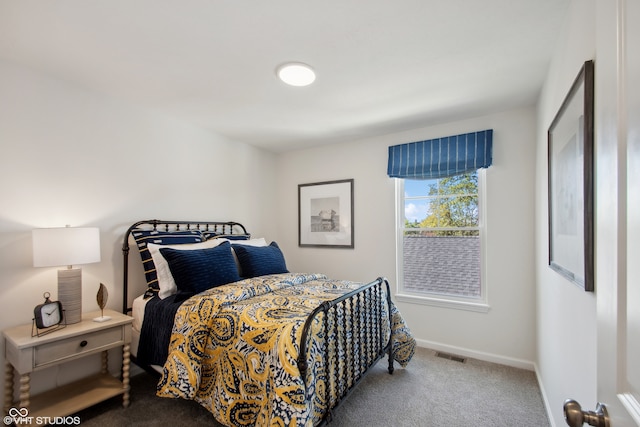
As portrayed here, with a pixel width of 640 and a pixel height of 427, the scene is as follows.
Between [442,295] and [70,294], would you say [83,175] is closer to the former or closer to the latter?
[70,294]

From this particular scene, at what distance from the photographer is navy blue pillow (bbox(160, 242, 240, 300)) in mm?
2254

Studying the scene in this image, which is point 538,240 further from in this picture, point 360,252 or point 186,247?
point 186,247

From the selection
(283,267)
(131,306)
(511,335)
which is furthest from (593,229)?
(131,306)

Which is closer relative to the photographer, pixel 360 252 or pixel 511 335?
pixel 511 335

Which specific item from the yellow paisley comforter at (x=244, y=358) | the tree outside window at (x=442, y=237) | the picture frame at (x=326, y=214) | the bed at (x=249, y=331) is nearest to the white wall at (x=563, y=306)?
the tree outside window at (x=442, y=237)

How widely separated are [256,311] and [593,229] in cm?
164

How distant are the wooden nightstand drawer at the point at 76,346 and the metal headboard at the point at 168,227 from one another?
523mm

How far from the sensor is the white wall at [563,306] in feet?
3.94

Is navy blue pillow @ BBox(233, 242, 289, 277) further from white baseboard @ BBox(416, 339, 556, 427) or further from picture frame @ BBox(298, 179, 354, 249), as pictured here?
white baseboard @ BBox(416, 339, 556, 427)

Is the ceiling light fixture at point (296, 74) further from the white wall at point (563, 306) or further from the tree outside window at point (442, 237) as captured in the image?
the tree outside window at point (442, 237)

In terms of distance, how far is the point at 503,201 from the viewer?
2.85 m

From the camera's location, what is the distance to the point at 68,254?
6.34 feet

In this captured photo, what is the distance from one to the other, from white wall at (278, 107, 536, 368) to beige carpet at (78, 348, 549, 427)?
0.36 metres

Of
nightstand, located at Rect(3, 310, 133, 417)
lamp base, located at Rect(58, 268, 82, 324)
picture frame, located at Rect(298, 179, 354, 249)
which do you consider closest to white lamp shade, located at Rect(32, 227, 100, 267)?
lamp base, located at Rect(58, 268, 82, 324)
